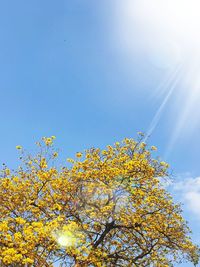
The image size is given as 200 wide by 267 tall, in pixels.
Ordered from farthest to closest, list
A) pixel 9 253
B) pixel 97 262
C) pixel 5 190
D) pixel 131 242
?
pixel 131 242
pixel 5 190
pixel 97 262
pixel 9 253

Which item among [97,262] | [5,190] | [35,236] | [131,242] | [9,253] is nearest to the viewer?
[9,253]

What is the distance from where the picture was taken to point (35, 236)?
21375 mm

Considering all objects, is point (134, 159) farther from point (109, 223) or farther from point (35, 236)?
point (35, 236)

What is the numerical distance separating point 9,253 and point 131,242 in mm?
11743

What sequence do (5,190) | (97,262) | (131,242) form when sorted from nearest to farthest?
(97,262)
(5,190)
(131,242)

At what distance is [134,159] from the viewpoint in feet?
94.5

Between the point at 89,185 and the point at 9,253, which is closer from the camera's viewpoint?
the point at 9,253

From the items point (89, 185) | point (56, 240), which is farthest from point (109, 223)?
point (56, 240)

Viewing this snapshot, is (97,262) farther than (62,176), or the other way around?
(62,176)

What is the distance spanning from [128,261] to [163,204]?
4767mm

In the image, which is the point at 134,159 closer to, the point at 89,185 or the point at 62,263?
the point at 89,185

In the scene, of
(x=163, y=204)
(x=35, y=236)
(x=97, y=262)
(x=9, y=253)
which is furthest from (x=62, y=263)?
(x=163, y=204)

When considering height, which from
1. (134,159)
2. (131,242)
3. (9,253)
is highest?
(134,159)

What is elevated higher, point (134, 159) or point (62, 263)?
point (134, 159)
